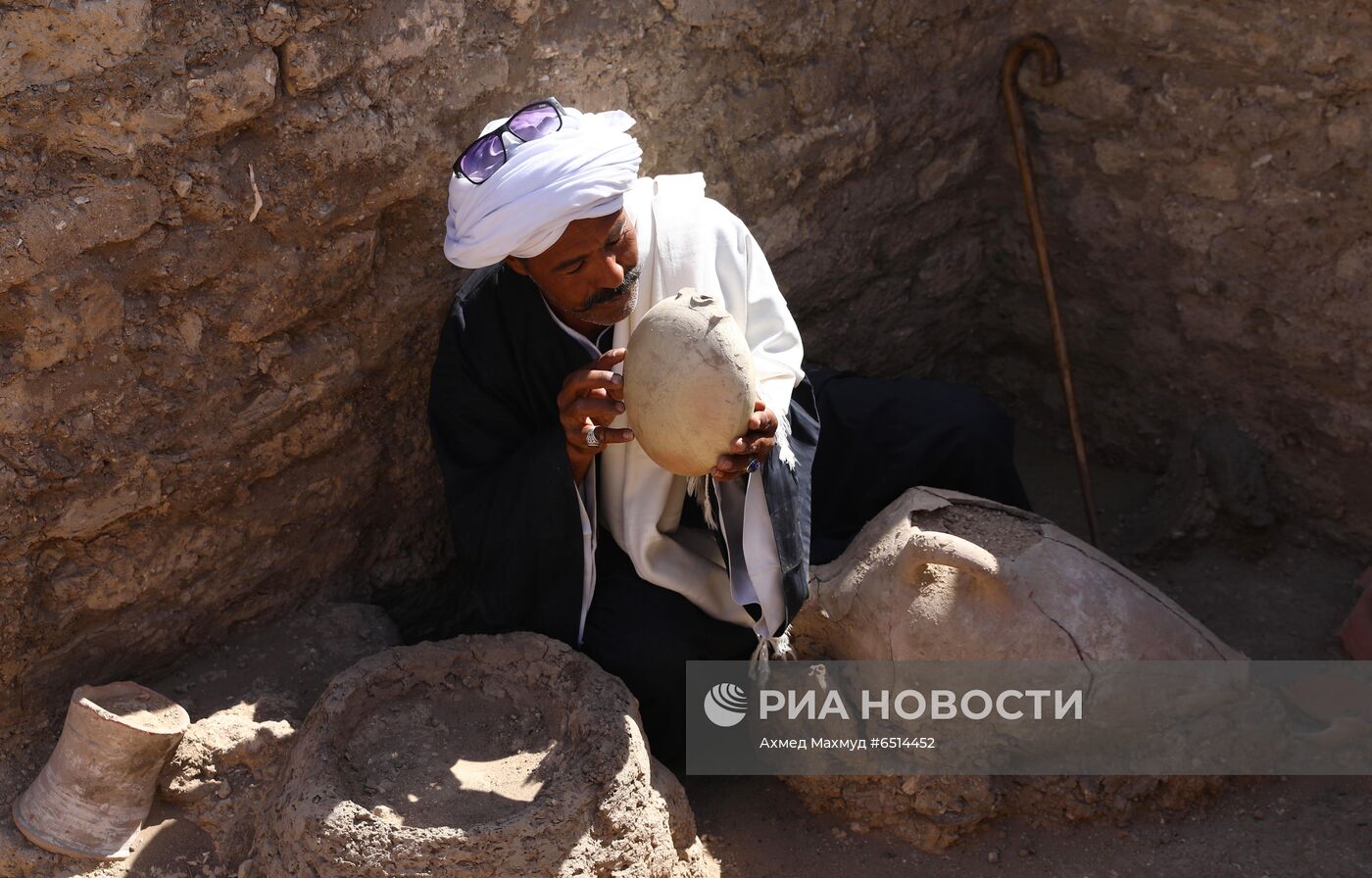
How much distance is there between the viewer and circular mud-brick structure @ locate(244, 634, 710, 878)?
2.56 m

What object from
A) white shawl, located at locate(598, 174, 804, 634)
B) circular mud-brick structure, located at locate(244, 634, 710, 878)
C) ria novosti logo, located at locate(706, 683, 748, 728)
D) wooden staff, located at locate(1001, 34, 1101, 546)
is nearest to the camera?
circular mud-brick structure, located at locate(244, 634, 710, 878)

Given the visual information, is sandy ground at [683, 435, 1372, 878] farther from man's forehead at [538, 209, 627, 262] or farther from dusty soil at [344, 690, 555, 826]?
man's forehead at [538, 209, 627, 262]

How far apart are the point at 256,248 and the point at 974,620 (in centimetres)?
180

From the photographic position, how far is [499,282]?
3127mm

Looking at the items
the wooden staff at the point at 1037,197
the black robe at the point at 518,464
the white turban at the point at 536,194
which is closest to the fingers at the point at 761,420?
the black robe at the point at 518,464

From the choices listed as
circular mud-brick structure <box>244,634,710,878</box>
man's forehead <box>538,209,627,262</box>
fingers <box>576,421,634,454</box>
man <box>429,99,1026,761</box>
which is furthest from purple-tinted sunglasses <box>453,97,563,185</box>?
circular mud-brick structure <box>244,634,710,878</box>

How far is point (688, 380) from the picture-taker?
2619 mm

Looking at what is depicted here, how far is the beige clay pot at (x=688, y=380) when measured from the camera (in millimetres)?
2625

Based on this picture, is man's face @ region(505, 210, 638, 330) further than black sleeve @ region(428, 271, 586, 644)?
No

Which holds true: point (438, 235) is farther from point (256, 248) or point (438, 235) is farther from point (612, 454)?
point (612, 454)

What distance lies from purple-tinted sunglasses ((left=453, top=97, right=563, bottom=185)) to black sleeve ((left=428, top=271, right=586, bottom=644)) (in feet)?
1.26

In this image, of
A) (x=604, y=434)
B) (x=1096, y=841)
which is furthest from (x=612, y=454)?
(x=1096, y=841)

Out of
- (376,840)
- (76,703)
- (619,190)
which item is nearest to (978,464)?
(619,190)

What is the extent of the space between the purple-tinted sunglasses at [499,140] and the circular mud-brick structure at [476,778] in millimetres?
1044
